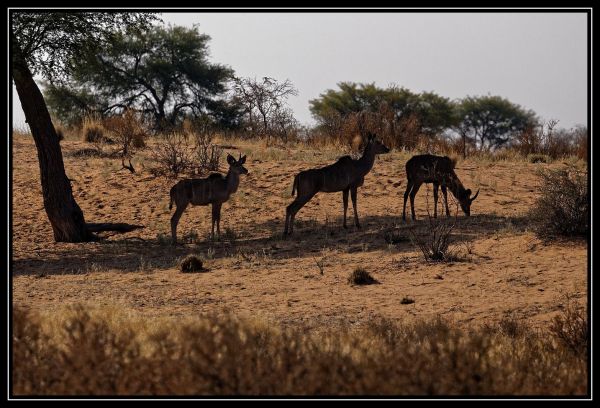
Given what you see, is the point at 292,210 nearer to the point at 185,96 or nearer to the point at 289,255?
the point at 289,255

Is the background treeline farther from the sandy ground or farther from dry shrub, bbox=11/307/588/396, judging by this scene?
dry shrub, bbox=11/307/588/396

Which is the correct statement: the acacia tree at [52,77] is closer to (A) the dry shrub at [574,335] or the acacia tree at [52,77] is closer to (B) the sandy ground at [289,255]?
(B) the sandy ground at [289,255]

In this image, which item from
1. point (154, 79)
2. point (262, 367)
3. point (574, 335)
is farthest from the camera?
point (154, 79)

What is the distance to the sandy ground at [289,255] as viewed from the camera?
37.9ft

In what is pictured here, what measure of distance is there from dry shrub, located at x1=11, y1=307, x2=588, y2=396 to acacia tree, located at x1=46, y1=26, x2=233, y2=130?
3183 centimetres

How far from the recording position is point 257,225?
734 inches

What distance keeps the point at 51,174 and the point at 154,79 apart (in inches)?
942

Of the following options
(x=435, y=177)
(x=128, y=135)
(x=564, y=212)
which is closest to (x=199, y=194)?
(x=435, y=177)

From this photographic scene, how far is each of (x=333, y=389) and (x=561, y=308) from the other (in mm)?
4920

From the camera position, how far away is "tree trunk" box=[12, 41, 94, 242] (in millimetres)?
17453

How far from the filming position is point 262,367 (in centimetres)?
701

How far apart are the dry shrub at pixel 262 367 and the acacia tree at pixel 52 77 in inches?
396

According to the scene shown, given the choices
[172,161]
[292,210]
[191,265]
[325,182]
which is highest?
[172,161]

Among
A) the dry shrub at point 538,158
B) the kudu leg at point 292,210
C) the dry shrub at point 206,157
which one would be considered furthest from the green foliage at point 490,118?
the kudu leg at point 292,210
